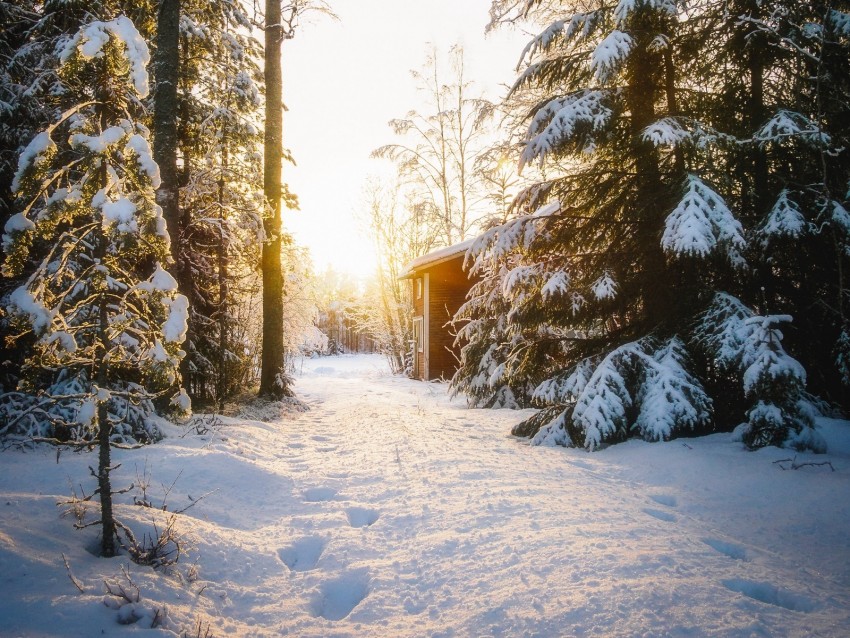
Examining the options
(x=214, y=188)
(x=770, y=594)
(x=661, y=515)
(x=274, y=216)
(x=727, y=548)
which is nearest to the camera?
(x=770, y=594)

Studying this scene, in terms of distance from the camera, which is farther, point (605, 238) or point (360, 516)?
point (605, 238)

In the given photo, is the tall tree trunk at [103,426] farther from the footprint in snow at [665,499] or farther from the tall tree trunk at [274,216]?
the tall tree trunk at [274,216]

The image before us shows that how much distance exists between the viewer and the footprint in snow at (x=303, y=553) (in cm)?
314

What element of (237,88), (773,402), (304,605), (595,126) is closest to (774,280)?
(773,402)

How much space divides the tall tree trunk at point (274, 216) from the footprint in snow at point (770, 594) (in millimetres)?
8558

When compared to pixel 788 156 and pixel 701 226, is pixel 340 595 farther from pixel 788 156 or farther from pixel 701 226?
pixel 788 156

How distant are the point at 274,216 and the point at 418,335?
10.7 metres

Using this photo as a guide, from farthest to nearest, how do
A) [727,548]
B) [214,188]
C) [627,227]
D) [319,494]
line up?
[214,188]
[627,227]
[319,494]
[727,548]

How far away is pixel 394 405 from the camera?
10.8 m

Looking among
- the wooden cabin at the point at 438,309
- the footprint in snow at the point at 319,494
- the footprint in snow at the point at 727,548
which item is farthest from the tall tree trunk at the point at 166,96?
the wooden cabin at the point at 438,309

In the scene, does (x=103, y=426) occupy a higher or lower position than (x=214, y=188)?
lower

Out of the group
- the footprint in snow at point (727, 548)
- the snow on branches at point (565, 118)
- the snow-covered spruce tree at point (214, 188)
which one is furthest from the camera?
the snow-covered spruce tree at point (214, 188)

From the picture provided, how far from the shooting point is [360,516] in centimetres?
395

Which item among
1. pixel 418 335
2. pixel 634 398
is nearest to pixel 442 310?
pixel 418 335
